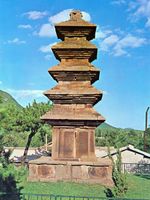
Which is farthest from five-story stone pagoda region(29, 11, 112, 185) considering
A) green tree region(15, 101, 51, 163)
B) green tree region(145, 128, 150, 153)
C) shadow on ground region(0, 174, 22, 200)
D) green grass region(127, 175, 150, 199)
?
green tree region(145, 128, 150, 153)

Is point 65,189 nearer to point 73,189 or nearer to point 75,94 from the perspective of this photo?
point 73,189

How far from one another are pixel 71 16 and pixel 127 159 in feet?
93.1

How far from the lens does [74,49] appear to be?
17.8 meters

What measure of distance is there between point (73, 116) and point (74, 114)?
18 centimetres

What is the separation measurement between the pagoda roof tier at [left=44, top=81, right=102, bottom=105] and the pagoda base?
106 inches

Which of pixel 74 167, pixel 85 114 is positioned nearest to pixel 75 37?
pixel 85 114

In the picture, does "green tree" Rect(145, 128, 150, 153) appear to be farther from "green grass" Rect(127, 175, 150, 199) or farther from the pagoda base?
the pagoda base

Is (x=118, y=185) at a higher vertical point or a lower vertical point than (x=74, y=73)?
lower

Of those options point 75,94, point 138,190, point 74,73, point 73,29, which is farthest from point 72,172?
point 73,29

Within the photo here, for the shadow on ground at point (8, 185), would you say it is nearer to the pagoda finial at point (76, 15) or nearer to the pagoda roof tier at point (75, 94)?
the pagoda roof tier at point (75, 94)

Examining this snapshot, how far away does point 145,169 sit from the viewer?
34594mm

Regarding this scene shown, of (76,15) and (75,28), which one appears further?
(76,15)

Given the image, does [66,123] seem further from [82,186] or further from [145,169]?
[145,169]

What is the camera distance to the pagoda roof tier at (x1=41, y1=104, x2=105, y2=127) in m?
16.8
